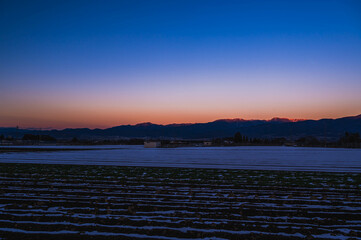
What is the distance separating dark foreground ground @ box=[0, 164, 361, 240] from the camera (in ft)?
20.5

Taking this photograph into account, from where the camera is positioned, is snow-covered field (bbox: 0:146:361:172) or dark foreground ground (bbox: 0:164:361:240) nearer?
dark foreground ground (bbox: 0:164:361:240)

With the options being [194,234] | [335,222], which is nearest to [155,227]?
[194,234]

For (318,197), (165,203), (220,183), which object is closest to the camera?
(165,203)

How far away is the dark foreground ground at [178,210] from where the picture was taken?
6.25 meters

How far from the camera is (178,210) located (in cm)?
805

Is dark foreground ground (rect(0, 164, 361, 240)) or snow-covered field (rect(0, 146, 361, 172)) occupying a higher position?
dark foreground ground (rect(0, 164, 361, 240))

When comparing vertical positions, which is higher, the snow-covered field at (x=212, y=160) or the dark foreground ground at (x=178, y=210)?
the dark foreground ground at (x=178, y=210)

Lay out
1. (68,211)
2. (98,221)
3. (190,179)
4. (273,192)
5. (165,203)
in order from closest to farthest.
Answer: (98,221)
(68,211)
(165,203)
(273,192)
(190,179)

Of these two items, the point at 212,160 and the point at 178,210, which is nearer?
the point at 178,210

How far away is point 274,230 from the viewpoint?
643cm

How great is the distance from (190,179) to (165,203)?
17.1 feet

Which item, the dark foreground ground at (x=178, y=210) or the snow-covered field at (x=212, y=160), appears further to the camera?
→ the snow-covered field at (x=212, y=160)

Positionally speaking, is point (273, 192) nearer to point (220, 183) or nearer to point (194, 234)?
point (220, 183)

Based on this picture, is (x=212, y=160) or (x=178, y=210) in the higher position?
(x=178, y=210)
